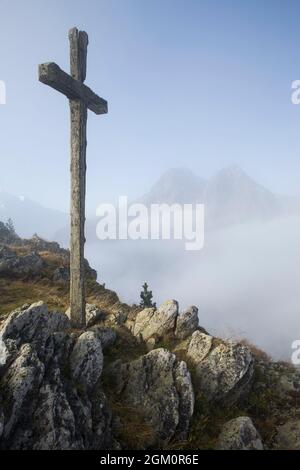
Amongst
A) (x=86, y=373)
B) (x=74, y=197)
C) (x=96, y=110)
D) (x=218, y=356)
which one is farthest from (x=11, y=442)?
(x=96, y=110)

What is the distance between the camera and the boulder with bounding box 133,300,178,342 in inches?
609

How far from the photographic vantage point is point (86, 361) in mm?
10664

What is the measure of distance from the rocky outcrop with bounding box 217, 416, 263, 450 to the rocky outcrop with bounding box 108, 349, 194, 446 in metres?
1.16

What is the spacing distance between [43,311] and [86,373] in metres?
2.58

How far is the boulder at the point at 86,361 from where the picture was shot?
10.4 meters

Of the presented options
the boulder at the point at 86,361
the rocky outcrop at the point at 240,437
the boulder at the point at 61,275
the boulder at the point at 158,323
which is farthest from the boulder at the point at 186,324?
the boulder at the point at 61,275

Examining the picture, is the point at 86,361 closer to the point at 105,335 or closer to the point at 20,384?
the point at 20,384

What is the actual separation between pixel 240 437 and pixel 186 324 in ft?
18.9

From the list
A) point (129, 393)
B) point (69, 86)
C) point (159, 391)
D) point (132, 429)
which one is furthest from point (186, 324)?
point (69, 86)

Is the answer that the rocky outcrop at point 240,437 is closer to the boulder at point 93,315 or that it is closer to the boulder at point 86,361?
the boulder at point 86,361

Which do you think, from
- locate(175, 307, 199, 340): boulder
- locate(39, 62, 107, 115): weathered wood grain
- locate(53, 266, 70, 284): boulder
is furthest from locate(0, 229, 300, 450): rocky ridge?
locate(53, 266, 70, 284): boulder

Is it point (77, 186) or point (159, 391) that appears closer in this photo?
point (159, 391)

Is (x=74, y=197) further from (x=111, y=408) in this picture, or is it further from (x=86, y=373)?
(x=111, y=408)

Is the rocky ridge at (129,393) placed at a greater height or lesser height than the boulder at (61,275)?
lesser
